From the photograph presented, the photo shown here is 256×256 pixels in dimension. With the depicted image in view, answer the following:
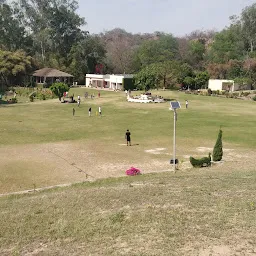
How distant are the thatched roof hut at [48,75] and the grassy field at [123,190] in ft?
138

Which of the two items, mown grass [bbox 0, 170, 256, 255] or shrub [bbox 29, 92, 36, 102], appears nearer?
mown grass [bbox 0, 170, 256, 255]

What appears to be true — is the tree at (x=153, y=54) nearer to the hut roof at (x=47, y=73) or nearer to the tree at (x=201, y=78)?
the tree at (x=201, y=78)

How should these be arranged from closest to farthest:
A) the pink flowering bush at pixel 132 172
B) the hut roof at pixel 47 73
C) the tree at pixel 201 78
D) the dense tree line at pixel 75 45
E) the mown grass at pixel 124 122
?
the pink flowering bush at pixel 132 172 < the mown grass at pixel 124 122 < the tree at pixel 201 78 < the hut roof at pixel 47 73 < the dense tree line at pixel 75 45

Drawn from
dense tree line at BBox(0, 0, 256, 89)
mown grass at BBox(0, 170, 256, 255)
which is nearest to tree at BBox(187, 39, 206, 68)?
dense tree line at BBox(0, 0, 256, 89)

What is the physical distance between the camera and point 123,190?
1438 centimetres

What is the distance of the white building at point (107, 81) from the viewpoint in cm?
7888

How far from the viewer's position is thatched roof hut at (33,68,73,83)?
81.2 metres

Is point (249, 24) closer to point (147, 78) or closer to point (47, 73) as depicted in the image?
point (147, 78)

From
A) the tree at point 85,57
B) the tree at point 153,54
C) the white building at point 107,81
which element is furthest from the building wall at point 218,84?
the tree at point 85,57

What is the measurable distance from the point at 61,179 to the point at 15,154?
283 inches

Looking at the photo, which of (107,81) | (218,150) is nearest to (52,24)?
(107,81)

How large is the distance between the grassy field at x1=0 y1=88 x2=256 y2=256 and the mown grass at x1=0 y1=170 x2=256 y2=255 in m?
0.03

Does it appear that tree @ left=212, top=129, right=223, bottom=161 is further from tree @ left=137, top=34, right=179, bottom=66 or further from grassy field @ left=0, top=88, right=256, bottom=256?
tree @ left=137, top=34, right=179, bottom=66

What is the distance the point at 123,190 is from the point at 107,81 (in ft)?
234
